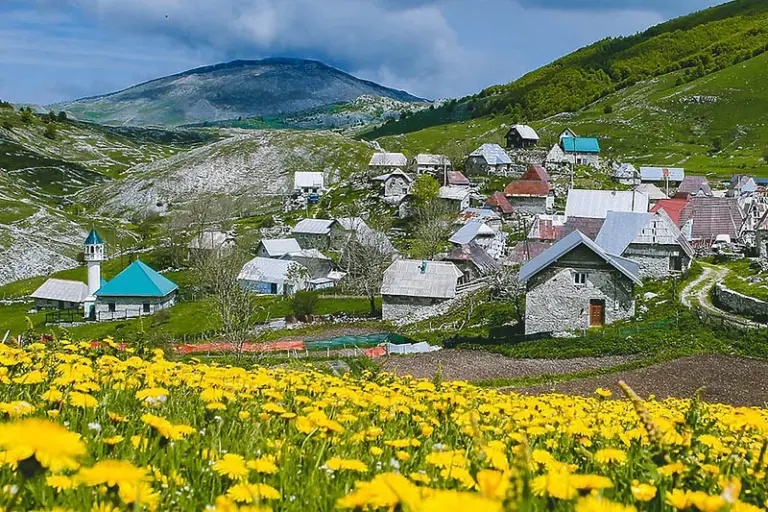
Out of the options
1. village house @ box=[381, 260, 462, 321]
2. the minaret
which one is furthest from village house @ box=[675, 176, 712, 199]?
the minaret

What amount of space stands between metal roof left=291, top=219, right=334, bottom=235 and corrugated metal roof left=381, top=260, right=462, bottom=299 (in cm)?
4527

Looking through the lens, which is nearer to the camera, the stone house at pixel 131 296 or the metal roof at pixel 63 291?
the stone house at pixel 131 296

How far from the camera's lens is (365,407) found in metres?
6.35

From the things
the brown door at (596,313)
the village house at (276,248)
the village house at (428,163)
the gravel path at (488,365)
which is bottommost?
the gravel path at (488,365)

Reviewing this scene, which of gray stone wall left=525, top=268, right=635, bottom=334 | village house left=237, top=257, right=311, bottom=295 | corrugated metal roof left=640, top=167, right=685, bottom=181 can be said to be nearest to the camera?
gray stone wall left=525, top=268, right=635, bottom=334

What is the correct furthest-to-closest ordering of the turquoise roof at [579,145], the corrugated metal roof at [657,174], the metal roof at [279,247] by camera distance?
1. the turquoise roof at [579,145]
2. the corrugated metal roof at [657,174]
3. the metal roof at [279,247]

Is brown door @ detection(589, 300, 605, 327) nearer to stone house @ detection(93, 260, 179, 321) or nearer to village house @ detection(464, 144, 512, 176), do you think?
stone house @ detection(93, 260, 179, 321)

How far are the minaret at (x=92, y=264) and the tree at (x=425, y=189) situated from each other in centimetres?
4790

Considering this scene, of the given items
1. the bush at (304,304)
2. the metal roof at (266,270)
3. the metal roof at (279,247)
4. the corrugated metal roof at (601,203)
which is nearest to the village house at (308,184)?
the metal roof at (279,247)

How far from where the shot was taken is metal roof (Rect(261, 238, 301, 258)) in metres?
92.6

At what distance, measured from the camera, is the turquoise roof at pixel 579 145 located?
142m

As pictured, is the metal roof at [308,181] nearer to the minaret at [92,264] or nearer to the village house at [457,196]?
the village house at [457,196]

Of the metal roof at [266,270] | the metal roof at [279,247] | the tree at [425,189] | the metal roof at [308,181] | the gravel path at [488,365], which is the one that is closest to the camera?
the gravel path at [488,365]

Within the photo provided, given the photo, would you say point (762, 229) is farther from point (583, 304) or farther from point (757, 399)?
point (757, 399)
